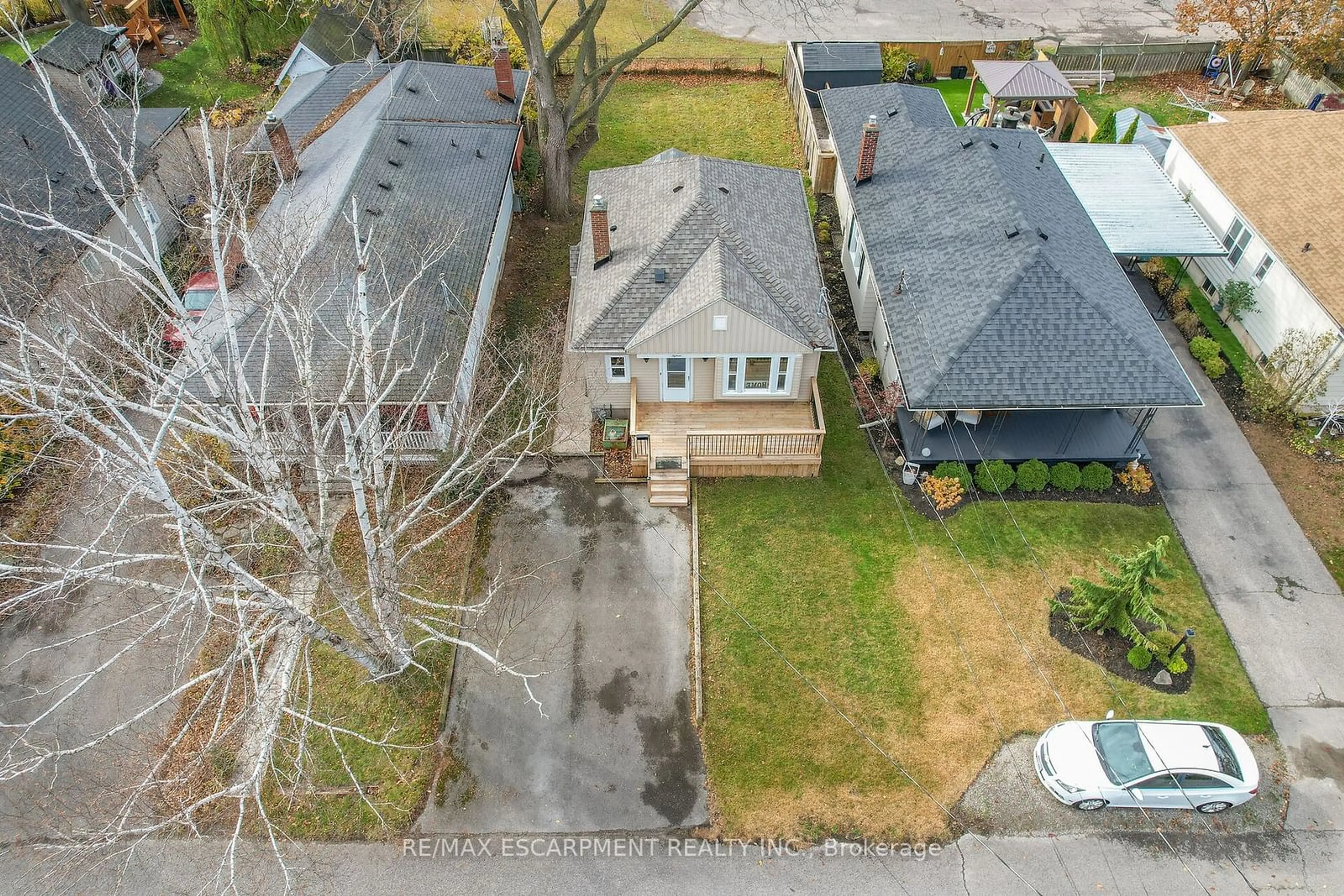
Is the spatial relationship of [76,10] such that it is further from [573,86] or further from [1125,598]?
[1125,598]

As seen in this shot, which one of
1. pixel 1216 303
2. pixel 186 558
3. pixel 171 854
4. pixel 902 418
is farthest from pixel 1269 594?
pixel 171 854

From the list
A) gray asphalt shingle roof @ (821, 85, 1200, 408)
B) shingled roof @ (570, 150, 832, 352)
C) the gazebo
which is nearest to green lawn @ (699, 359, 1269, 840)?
gray asphalt shingle roof @ (821, 85, 1200, 408)

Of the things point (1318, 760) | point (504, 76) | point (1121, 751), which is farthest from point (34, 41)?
point (1318, 760)

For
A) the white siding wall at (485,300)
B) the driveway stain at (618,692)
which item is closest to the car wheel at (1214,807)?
the driveway stain at (618,692)

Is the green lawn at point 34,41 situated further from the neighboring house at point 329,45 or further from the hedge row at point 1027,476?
the hedge row at point 1027,476

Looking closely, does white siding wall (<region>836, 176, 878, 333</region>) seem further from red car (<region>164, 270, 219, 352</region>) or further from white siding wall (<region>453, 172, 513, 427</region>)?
red car (<region>164, 270, 219, 352</region>)

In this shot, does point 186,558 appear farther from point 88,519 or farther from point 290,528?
point 88,519
